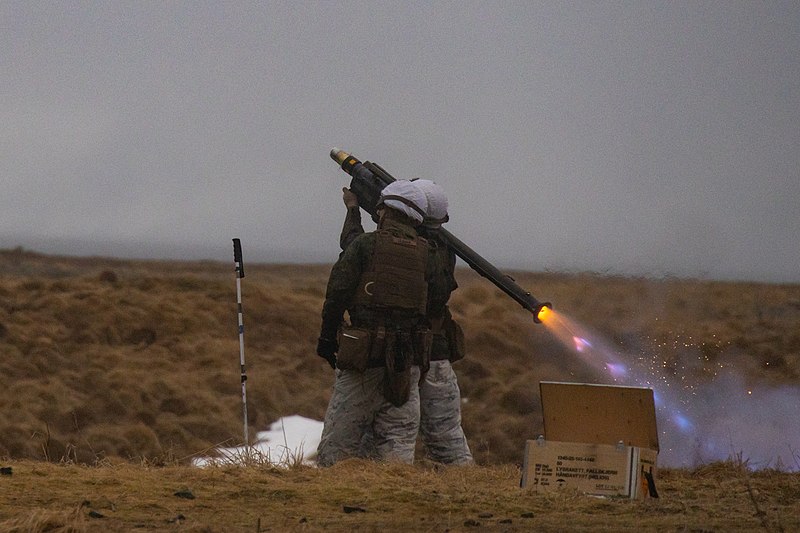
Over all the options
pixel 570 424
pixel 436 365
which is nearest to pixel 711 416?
pixel 436 365

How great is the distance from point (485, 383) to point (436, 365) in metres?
13.2

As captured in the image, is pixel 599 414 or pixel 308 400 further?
A: pixel 308 400

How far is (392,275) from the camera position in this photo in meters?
10.1

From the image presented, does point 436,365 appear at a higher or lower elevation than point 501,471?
higher

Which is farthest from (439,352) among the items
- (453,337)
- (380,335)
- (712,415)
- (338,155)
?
(712,415)

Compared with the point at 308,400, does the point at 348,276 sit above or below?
above

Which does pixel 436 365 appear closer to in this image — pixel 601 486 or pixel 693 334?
pixel 601 486

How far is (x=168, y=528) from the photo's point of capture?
687cm

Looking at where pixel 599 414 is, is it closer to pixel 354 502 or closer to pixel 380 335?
pixel 354 502

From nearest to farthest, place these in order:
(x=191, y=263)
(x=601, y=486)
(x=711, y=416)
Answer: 1. (x=601, y=486)
2. (x=711, y=416)
3. (x=191, y=263)

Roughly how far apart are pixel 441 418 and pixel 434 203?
1.62m

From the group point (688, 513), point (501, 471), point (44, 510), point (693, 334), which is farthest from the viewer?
point (693, 334)

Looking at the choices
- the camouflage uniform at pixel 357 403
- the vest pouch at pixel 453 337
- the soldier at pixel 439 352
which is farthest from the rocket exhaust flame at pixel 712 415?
the camouflage uniform at pixel 357 403

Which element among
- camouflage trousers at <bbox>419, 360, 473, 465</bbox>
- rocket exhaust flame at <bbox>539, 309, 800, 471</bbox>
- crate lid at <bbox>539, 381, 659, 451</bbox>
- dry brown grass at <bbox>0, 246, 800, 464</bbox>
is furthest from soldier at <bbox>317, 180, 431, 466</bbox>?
dry brown grass at <bbox>0, 246, 800, 464</bbox>
